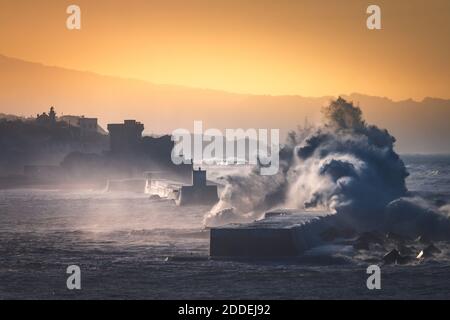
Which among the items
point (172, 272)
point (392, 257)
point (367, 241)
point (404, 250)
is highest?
point (367, 241)

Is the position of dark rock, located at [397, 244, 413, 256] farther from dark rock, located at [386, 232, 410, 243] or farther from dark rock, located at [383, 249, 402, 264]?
dark rock, located at [386, 232, 410, 243]

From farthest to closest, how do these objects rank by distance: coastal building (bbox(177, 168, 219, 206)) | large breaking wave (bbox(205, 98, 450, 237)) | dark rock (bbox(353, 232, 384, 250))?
coastal building (bbox(177, 168, 219, 206))
large breaking wave (bbox(205, 98, 450, 237))
dark rock (bbox(353, 232, 384, 250))

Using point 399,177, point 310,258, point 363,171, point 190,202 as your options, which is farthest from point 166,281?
point 190,202

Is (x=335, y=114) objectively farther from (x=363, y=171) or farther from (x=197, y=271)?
(x=197, y=271)

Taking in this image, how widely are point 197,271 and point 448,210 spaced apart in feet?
96.1

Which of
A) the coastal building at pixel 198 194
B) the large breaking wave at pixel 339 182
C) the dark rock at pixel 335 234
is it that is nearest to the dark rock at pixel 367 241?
the dark rock at pixel 335 234

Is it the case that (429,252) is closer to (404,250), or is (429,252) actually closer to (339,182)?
(404,250)

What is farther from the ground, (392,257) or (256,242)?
(256,242)

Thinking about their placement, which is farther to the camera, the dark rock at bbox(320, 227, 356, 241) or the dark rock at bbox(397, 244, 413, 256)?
the dark rock at bbox(320, 227, 356, 241)

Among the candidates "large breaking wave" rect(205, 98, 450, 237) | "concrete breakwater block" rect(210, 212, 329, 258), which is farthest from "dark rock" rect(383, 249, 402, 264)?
"large breaking wave" rect(205, 98, 450, 237)

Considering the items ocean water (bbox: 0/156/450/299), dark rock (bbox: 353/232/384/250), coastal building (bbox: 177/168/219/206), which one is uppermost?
coastal building (bbox: 177/168/219/206)

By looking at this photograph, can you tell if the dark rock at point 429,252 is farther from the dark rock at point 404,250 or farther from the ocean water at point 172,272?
the dark rock at point 404,250

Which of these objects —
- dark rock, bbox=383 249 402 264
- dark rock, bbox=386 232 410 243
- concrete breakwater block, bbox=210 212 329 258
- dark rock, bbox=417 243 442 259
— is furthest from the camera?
dark rock, bbox=386 232 410 243

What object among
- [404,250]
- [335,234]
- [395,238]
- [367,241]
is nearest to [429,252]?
[404,250]
